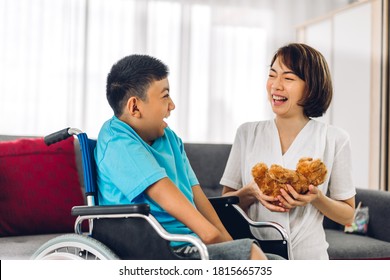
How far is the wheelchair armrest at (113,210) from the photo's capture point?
0.97 meters

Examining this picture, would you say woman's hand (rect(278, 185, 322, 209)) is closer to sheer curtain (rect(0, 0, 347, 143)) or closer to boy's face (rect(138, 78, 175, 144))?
boy's face (rect(138, 78, 175, 144))

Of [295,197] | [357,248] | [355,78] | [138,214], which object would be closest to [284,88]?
[295,197]

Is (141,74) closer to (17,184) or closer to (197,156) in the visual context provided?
(17,184)

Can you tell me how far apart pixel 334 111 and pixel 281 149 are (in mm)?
2001

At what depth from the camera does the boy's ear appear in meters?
1.15

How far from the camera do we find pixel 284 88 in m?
1.33

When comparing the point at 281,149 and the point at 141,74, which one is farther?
the point at 281,149

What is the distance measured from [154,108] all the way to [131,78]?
85 millimetres

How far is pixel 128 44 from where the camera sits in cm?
347

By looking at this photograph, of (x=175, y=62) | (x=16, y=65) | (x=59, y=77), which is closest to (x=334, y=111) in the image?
(x=175, y=62)

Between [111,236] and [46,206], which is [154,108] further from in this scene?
[46,206]

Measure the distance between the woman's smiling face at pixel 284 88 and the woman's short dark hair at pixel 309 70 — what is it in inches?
0.4

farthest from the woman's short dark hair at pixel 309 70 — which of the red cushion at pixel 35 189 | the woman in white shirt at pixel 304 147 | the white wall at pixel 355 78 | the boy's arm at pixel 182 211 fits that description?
the white wall at pixel 355 78

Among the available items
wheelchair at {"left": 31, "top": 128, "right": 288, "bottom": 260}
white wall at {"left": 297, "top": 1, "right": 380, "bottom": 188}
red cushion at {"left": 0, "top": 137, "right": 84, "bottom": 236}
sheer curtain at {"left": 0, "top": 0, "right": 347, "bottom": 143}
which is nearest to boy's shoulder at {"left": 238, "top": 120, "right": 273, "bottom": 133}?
wheelchair at {"left": 31, "top": 128, "right": 288, "bottom": 260}
